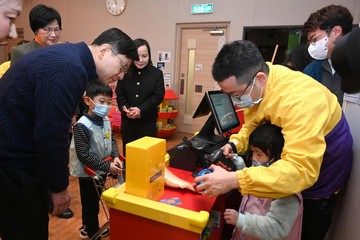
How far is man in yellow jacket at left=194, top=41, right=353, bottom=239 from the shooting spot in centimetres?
87

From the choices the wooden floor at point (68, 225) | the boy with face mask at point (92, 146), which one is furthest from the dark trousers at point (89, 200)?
the wooden floor at point (68, 225)

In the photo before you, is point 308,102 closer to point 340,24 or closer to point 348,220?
point 348,220

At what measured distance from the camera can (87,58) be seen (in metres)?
1.08

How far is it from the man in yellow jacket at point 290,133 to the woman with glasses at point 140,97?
1296 millimetres

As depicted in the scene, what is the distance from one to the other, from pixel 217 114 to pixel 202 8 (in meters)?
3.93

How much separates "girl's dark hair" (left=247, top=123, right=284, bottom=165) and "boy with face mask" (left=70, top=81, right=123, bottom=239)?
37.1 inches

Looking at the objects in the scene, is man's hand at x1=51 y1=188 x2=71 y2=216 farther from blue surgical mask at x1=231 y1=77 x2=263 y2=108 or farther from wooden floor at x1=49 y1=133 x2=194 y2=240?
wooden floor at x1=49 y1=133 x2=194 y2=240

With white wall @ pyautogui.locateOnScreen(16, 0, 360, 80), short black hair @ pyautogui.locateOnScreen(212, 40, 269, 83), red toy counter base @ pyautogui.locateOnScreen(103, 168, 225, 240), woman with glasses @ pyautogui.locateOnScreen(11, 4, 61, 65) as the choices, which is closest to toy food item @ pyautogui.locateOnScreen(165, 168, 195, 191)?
red toy counter base @ pyautogui.locateOnScreen(103, 168, 225, 240)

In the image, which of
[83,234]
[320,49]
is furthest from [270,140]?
[83,234]

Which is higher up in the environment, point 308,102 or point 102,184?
point 308,102

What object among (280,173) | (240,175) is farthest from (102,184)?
(280,173)

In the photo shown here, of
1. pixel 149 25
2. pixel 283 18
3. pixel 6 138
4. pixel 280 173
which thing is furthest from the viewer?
pixel 149 25

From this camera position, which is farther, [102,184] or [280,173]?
[102,184]

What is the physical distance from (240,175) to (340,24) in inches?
50.3
